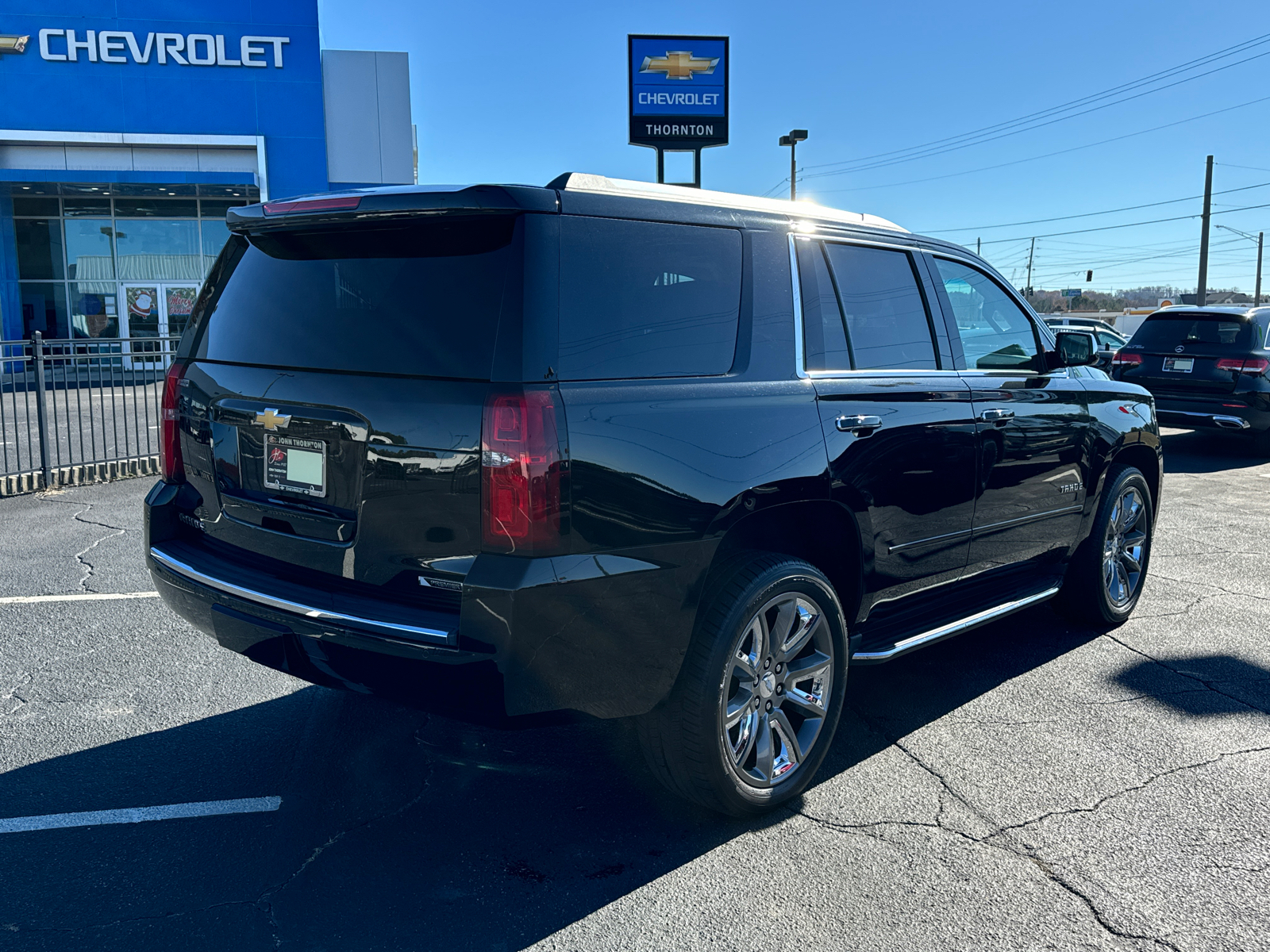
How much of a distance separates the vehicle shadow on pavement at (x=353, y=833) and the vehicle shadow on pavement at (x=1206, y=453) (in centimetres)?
905

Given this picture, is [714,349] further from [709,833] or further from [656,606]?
[709,833]

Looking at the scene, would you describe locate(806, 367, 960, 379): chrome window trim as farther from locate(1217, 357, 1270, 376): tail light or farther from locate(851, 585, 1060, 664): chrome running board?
locate(1217, 357, 1270, 376): tail light

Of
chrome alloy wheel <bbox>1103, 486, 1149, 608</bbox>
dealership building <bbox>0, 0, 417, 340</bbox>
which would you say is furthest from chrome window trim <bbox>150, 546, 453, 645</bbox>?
dealership building <bbox>0, 0, 417, 340</bbox>

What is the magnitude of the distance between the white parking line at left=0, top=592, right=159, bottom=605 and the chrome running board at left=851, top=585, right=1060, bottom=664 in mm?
4089

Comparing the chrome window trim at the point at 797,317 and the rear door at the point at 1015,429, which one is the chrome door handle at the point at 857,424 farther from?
the rear door at the point at 1015,429

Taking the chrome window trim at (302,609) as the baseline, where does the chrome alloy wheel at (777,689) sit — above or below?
below

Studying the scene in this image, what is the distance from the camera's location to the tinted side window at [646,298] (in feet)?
9.34

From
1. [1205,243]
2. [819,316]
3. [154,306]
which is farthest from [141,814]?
[1205,243]

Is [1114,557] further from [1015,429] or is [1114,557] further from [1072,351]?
[1015,429]

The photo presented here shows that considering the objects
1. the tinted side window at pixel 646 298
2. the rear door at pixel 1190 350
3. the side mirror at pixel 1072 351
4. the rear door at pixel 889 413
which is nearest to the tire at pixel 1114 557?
the side mirror at pixel 1072 351

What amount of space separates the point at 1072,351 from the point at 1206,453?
9502mm

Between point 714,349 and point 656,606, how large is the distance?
864 millimetres

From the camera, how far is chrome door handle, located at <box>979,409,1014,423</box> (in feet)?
14.0

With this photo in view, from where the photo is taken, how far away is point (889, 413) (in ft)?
12.3
